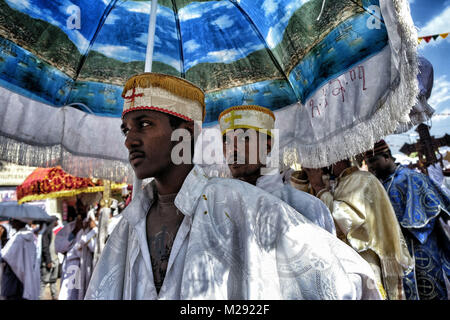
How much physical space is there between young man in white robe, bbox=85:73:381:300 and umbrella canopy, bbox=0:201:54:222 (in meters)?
6.38

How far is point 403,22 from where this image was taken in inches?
56.4

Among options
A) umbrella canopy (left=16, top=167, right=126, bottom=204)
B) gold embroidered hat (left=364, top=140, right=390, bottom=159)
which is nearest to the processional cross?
gold embroidered hat (left=364, top=140, right=390, bottom=159)

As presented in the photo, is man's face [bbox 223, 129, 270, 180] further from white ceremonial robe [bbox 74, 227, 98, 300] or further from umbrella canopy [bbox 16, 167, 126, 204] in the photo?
umbrella canopy [bbox 16, 167, 126, 204]

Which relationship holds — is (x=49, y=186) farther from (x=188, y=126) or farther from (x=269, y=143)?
(x=188, y=126)

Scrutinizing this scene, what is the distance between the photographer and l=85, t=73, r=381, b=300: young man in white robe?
948mm

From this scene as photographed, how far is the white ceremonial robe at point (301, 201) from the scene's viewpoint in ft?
6.30

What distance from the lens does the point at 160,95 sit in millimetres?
1359

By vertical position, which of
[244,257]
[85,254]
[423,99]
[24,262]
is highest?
[423,99]

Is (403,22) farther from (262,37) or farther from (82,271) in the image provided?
(82,271)

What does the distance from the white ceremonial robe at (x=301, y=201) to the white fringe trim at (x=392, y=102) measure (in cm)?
35

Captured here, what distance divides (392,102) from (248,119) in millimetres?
1043

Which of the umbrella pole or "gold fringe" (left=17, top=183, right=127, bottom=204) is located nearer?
the umbrella pole

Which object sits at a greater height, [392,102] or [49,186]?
[49,186]

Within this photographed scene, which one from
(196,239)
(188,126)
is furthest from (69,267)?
(196,239)
